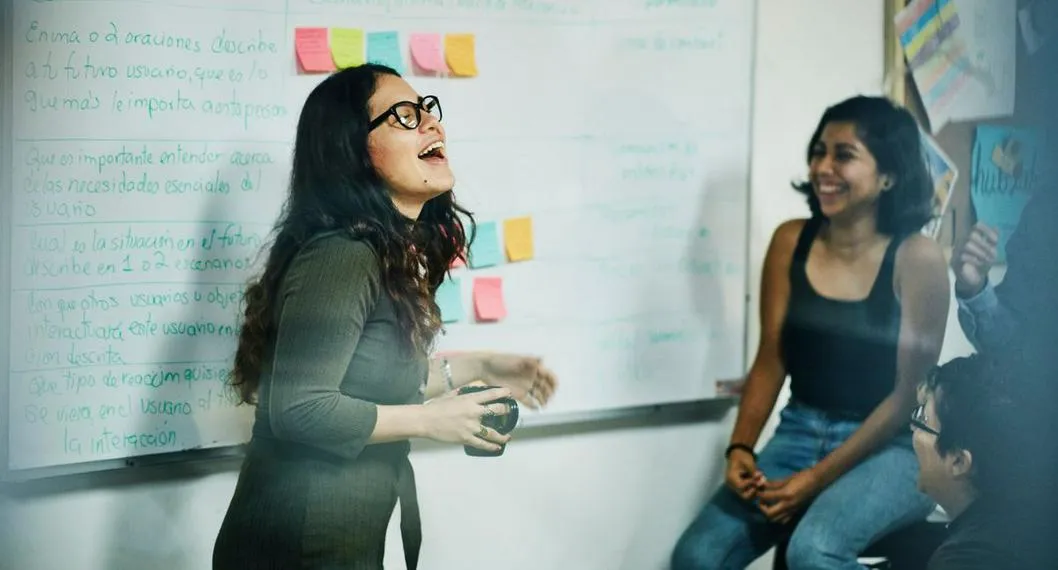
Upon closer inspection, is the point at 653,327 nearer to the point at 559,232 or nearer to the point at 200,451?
the point at 559,232

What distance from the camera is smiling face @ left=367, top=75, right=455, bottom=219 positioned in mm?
1289

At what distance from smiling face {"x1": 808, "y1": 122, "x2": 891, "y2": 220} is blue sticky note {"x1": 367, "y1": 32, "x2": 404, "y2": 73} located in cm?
74

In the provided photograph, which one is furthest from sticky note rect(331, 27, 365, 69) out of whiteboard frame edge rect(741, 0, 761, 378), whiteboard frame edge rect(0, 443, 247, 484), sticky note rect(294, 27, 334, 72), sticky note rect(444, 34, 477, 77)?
whiteboard frame edge rect(741, 0, 761, 378)

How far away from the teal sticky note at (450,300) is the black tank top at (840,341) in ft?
1.98

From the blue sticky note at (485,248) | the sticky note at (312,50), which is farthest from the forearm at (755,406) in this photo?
the sticky note at (312,50)

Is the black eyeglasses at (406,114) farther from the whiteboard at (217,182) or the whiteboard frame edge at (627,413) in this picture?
Answer: the whiteboard frame edge at (627,413)

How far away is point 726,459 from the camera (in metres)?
1.81

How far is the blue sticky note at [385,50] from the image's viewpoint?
1.39m

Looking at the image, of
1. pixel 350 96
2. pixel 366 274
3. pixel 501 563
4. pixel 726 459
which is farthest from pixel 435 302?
pixel 726 459

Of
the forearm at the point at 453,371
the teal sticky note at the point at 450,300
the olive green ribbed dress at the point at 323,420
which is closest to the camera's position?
the olive green ribbed dress at the point at 323,420

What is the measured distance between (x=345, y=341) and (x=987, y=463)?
1059 mm

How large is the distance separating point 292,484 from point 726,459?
2.69 ft

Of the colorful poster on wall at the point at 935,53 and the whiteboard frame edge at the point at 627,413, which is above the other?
the colorful poster on wall at the point at 935,53

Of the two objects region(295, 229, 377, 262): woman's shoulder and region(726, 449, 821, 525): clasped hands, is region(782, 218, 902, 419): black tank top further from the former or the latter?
region(295, 229, 377, 262): woman's shoulder
